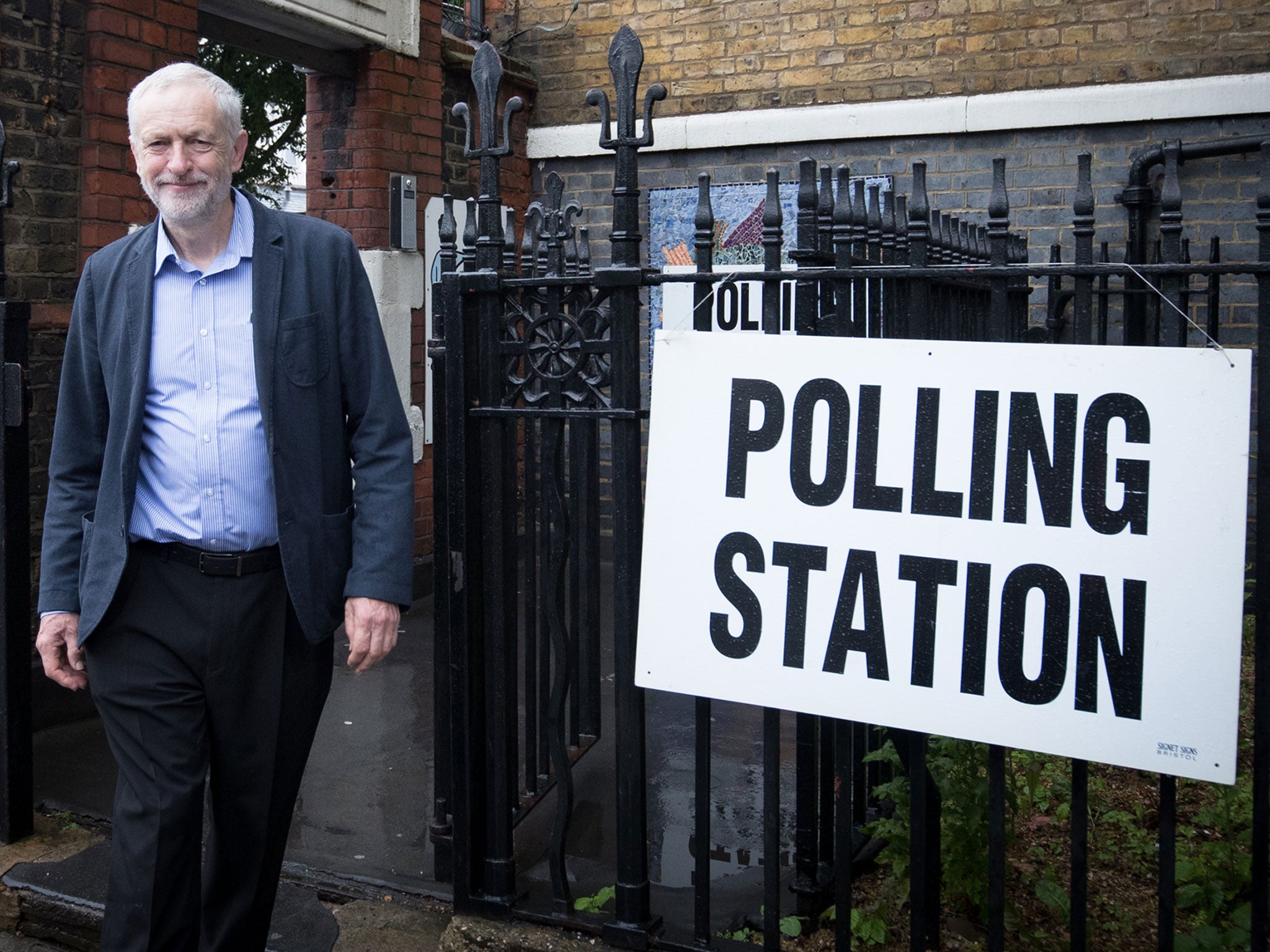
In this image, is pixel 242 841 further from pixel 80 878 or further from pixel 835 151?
pixel 835 151

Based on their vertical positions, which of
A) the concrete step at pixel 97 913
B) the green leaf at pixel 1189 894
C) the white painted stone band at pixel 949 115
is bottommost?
the concrete step at pixel 97 913

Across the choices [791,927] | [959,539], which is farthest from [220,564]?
[791,927]

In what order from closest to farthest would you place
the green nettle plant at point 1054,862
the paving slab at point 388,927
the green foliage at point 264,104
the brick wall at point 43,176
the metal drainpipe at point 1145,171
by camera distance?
the green nettle plant at point 1054,862 < the paving slab at point 388,927 < the brick wall at point 43,176 < the metal drainpipe at point 1145,171 < the green foliage at point 264,104

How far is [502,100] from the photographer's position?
25.0 feet

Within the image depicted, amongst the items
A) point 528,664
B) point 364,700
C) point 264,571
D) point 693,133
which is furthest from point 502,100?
point 264,571

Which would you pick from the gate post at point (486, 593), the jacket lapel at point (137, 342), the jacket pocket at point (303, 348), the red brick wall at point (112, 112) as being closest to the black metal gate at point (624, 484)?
the gate post at point (486, 593)

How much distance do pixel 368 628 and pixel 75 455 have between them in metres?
0.78

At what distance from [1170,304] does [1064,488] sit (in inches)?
15.1

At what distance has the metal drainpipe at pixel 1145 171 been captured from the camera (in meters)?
6.29

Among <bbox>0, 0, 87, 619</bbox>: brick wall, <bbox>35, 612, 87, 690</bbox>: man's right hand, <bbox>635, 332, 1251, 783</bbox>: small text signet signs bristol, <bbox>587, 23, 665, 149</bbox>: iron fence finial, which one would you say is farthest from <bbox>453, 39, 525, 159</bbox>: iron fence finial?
<bbox>0, 0, 87, 619</bbox>: brick wall

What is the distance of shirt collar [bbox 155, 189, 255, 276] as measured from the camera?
252 centimetres

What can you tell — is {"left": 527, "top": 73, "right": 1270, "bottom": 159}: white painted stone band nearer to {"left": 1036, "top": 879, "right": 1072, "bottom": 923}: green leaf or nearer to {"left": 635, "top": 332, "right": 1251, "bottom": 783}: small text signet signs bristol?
{"left": 635, "top": 332, "right": 1251, "bottom": 783}: small text signet signs bristol

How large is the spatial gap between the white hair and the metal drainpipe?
483 cm

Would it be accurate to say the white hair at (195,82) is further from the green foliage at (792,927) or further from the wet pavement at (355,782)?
the green foliage at (792,927)
